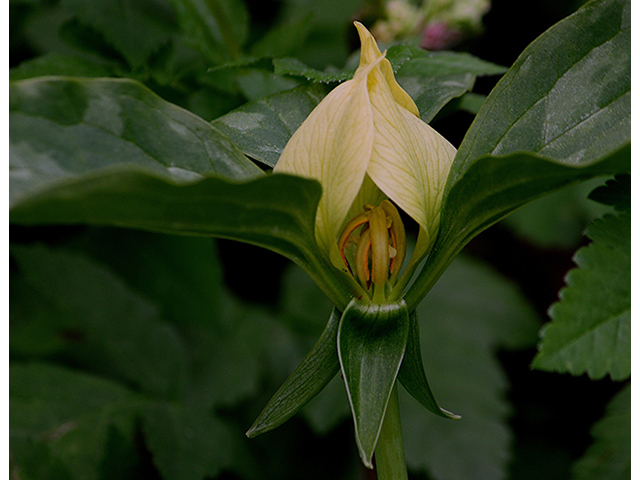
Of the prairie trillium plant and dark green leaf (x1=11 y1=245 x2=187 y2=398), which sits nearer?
the prairie trillium plant

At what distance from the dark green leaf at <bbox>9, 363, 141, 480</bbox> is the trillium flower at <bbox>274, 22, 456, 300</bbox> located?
70cm

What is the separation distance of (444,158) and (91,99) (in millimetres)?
381

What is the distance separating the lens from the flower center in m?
0.63

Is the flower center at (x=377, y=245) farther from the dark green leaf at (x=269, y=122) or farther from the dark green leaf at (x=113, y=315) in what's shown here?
the dark green leaf at (x=113, y=315)

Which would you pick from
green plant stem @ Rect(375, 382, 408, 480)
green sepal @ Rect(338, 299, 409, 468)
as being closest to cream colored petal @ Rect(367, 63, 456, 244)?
green sepal @ Rect(338, 299, 409, 468)

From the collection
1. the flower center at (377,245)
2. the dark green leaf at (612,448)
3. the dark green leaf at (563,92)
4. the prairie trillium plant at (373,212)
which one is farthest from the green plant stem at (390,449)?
the dark green leaf at (612,448)

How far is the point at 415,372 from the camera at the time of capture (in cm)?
65

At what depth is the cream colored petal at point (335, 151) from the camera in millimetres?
569

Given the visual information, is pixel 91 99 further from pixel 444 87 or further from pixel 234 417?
pixel 234 417

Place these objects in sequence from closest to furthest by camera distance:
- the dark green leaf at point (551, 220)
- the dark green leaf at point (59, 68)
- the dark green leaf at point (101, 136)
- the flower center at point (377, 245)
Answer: the dark green leaf at point (101, 136) → the flower center at point (377, 245) → the dark green leaf at point (59, 68) → the dark green leaf at point (551, 220)

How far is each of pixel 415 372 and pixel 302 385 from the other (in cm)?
13

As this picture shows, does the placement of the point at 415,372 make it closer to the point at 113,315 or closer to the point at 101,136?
the point at 101,136

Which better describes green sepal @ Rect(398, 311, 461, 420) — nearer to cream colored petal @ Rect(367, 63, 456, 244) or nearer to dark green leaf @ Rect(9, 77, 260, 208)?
cream colored petal @ Rect(367, 63, 456, 244)
